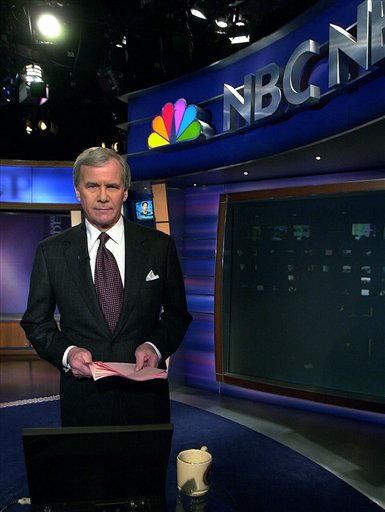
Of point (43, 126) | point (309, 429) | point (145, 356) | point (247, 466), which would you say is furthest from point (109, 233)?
point (43, 126)

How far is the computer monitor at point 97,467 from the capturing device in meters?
1.07

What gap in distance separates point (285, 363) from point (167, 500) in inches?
153

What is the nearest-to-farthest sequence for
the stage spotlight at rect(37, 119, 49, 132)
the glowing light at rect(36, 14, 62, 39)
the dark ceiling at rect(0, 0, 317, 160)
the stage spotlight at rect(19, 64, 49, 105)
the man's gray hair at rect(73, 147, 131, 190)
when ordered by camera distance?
the man's gray hair at rect(73, 147, 131, 190) < the dark ceiling at rect(0, 0, 317, 160) < the glowing light at rect(36, 14, 62, 39) < the stage spotlight at rect(19, 64, 49, 105) < the stage spotlight at rect(37, 119, 49, 132)

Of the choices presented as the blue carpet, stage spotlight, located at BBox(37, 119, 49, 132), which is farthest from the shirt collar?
stage spotlight, located at BBox(37, 119, 49, 132)

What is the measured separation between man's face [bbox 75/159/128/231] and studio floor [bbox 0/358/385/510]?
2731mm

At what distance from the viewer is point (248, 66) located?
4535mm

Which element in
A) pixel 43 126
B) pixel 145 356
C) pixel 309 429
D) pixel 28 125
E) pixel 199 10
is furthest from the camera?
pixel 28 125

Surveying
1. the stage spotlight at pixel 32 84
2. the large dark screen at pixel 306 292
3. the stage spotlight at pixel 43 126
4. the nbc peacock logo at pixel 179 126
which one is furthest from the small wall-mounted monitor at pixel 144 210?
the stage spotlight at pixel 43 126

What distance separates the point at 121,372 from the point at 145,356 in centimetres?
14

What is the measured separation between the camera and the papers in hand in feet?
4.55

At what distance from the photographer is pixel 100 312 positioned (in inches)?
61.2

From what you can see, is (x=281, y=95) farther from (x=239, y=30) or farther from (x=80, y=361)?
(x=80, y=361)

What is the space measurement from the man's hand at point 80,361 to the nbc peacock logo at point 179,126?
3.71 metres

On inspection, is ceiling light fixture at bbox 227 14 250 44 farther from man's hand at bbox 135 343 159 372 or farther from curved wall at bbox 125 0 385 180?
man's hand at bbox 135 343 159 372
